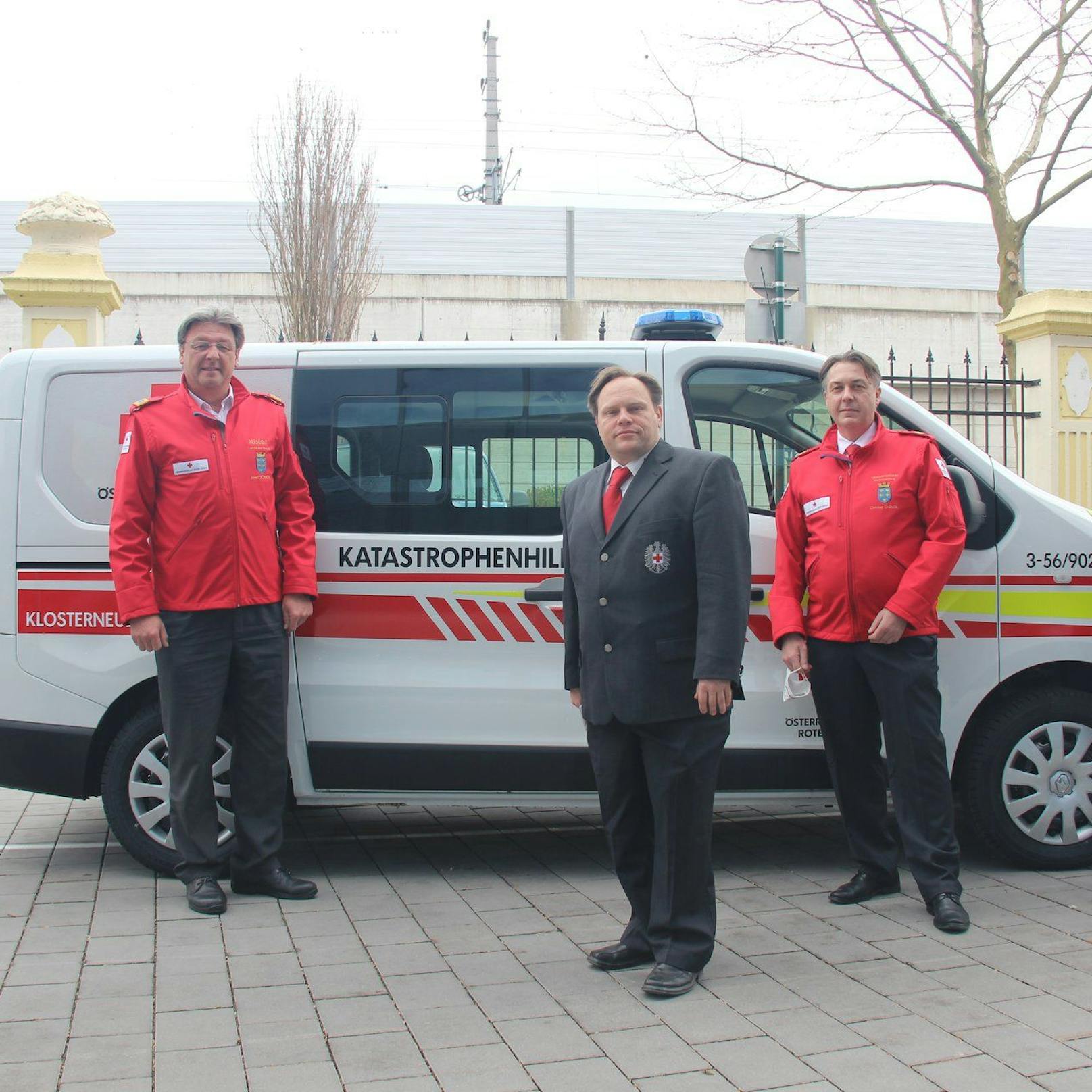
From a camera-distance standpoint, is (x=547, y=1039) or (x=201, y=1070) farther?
(x=547, y=1039)

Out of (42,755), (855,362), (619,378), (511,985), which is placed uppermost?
(855,362)

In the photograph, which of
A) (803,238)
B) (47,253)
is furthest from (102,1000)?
(803,238)

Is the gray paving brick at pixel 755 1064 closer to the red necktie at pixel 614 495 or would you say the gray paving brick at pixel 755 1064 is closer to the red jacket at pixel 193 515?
the red necktie at pixel 614 495

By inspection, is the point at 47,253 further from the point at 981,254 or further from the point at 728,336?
the point at 981,254

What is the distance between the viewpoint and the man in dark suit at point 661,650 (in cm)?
355

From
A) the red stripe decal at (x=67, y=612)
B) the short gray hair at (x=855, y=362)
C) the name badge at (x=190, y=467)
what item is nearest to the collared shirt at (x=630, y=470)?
the short gray hair at (x=855, y=362)

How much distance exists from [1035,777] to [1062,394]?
22.7 ft

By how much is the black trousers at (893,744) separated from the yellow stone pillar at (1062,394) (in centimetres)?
697

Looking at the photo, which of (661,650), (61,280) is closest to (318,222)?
(61,280)

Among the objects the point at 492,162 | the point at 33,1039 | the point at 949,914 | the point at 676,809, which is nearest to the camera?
the point at 33,1039

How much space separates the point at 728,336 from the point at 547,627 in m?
16.8

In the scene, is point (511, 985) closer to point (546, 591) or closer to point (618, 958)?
point (618, 958)

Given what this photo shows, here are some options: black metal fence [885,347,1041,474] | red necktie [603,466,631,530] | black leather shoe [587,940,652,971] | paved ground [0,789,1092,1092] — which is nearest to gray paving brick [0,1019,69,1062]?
paved ground [0,789,1092,1092]

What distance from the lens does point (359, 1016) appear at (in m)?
3.41
